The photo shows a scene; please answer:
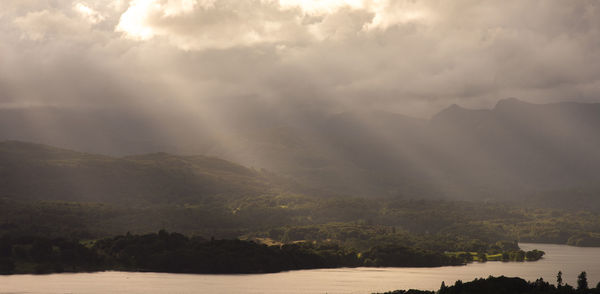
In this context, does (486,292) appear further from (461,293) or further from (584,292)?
(584,292)

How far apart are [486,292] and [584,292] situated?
2674 cm

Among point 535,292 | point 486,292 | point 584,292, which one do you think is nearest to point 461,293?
point 486,292

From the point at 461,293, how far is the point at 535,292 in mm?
20432

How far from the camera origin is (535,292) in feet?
638

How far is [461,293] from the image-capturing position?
198 m

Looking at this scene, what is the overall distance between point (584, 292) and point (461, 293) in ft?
111

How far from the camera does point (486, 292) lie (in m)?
199

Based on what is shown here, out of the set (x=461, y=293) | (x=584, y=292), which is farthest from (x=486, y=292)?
(x=584, y=292)

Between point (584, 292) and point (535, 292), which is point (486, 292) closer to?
point (535, 292)

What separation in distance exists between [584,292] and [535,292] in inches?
535

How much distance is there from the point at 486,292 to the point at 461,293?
7.56 metres

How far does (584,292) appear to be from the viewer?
636 feet

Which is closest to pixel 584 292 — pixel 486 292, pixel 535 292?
pixel 535 292

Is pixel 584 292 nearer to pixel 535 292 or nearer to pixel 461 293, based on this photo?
pixel 535 292
